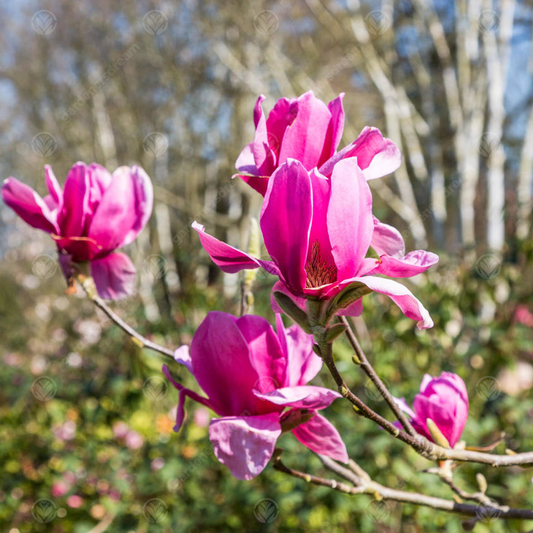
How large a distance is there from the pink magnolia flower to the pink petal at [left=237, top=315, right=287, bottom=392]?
0.15 meters

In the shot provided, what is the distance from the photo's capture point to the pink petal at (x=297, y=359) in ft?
1.86

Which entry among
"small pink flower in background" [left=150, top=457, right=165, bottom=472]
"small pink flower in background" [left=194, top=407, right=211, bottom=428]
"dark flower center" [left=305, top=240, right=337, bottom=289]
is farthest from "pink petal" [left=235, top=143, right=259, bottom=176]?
"small pink flower in background" [left=194, top=407, right=211, bottom=428]

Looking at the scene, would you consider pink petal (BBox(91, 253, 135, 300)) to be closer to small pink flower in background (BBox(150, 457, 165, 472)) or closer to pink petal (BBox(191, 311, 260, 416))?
pink petal (BBox(191, 311, 260, 416))

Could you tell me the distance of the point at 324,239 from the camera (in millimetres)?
464

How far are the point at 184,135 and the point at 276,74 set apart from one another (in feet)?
9.95

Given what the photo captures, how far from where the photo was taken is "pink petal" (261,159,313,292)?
428 mm

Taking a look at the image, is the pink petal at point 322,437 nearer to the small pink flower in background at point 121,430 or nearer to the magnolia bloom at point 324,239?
the magnolia bloom at point 324,239

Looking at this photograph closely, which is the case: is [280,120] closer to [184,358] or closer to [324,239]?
[324,239]

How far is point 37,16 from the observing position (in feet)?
22.3

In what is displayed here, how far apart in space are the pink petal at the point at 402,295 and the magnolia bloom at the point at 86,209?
46cm

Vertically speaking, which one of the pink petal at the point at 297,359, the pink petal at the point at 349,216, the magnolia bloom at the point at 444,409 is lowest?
the magnolia bloom at the point at 444,409

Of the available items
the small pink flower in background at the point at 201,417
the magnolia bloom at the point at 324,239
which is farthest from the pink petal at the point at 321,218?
the small pink flower in background at the point at 201,417

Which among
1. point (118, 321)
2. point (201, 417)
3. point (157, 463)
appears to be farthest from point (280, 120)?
point (201, 417)

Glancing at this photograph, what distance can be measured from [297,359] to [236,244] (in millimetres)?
4034
